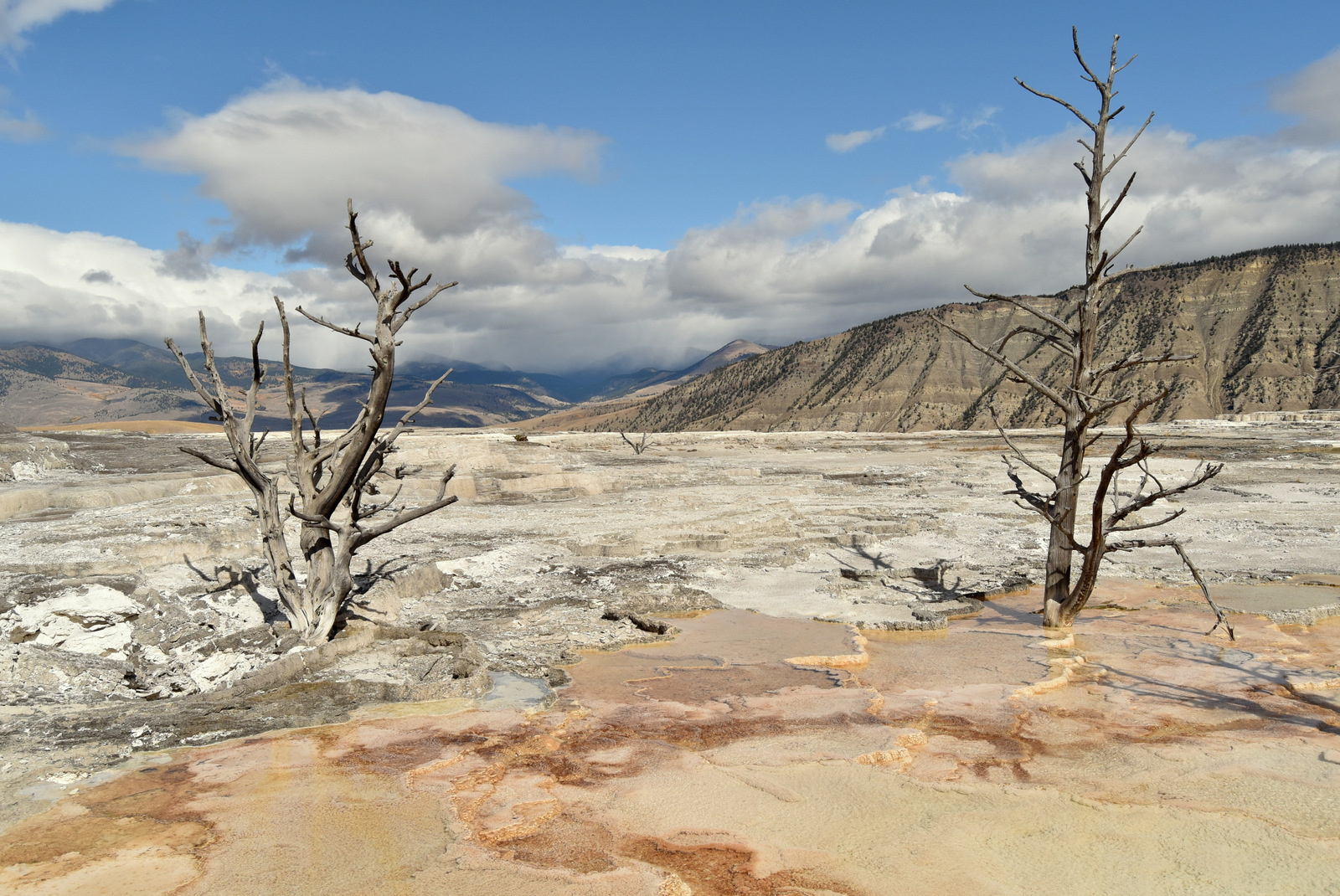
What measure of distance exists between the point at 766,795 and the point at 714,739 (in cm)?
122

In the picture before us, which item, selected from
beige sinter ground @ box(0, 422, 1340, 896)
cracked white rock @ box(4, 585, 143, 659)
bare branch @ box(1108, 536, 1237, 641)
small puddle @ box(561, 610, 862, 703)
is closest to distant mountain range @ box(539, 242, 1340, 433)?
beige sinter ground @ box(0, 422, 1340, 896)

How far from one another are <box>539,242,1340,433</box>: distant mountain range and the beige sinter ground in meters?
69.3

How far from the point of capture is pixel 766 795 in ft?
17.7

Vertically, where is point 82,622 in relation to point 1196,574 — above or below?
below

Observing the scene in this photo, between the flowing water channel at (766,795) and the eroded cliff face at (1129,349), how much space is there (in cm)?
7359

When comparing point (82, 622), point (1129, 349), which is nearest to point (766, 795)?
point (82, 622)

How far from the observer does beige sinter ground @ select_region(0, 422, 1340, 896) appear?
4414 mm

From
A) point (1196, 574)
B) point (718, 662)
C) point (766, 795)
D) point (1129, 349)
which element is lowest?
point (718, 662)

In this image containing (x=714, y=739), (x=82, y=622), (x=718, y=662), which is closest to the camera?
(x=714, y=739)

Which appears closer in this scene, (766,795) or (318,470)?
(766,795)

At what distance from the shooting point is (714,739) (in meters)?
6.57

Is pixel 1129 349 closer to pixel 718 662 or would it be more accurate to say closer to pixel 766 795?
pixel 718 662

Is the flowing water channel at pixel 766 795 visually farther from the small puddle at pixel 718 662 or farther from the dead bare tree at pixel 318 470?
the dead bare tree at pixel 318 470

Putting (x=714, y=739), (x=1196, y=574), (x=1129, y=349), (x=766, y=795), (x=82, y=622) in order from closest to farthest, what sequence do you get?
(x=766, y=795)
(x=714, y=739)
(x=1196, y=574)
(x=82, y=622)
(x=1129, y=349)
